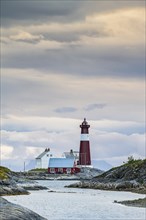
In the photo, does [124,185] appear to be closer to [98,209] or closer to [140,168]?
[140,168]

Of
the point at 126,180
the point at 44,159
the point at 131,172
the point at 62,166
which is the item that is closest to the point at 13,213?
the point at 126,180

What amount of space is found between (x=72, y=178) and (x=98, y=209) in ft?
320

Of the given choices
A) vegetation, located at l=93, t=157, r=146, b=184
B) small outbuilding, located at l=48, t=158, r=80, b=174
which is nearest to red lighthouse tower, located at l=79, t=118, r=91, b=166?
small outbuilding, located at l=48, t=158, r=80, b=174

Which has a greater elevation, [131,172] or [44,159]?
[44,159]

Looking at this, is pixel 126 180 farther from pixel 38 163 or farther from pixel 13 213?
pixel 38 163

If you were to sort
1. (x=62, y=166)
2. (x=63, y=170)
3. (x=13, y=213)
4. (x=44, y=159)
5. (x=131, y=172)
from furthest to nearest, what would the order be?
1. (x=44, y=159)
2. (x=62, y=166)
3. (x=63, y=170)
4. (x=131, y=172)
5. (x=13, y=213)

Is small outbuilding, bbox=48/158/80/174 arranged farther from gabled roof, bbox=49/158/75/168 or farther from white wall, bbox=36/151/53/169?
white wall, bbox=36/151/53/169

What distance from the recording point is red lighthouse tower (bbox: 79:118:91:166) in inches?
5743

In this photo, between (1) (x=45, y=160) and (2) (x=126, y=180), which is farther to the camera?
(1) (x=45, y=160)

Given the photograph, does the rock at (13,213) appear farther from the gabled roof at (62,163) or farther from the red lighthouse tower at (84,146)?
the gabled roof at (62,163)

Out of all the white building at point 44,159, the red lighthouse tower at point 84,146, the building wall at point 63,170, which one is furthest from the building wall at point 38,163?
the red lighthouse tower at point 84,146

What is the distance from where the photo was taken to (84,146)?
5733 inches

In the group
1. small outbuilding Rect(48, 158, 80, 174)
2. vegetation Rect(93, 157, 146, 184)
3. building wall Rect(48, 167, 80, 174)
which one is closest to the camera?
vegetation Rect(93, 157, 146, 184)

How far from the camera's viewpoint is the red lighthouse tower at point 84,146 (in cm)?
14588
